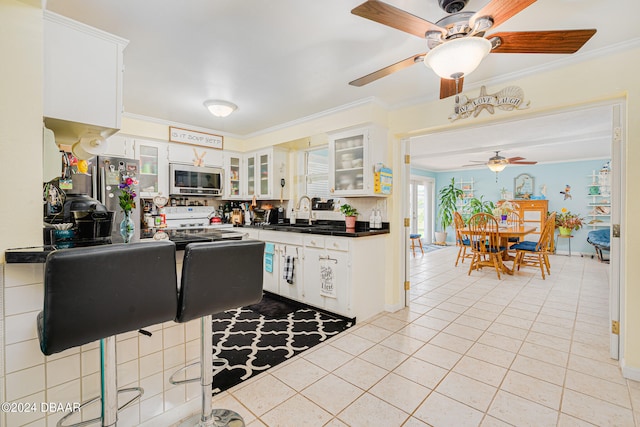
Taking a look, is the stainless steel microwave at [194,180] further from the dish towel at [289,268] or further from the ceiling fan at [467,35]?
the ceiling fan at [467,35]

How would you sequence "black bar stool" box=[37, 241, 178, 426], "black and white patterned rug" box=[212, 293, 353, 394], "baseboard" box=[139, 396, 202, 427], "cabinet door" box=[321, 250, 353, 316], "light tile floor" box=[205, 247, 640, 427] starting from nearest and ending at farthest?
"black bar stool" box=[37, 241, 178, 426] → "baseboard" box=[139, 396, 202, 427] → "light tile floor" box=[205, 247, 640, 427] → "black and white patterned rug" box=[212, 293, 353, 394] → "cabinet door" box=[321, 250, 353, 316]

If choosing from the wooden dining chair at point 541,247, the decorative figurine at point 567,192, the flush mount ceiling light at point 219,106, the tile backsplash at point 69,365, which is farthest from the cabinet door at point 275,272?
the decorative figurine at point 567,192

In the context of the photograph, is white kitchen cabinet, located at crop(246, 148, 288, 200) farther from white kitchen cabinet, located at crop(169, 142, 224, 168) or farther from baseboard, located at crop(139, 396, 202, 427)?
baseboard, located at crop(139, 396, 202, 427)

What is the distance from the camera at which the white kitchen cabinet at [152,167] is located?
3.78m

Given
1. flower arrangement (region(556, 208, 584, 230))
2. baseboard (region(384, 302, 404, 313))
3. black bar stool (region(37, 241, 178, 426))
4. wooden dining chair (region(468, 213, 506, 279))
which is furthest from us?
flower arrangement (region(556, 208, 584, 230))

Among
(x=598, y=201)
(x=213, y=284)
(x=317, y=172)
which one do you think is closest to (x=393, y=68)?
(x=213, y=284)

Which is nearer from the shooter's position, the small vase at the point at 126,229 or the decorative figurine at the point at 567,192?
the small vase at the point at 126,229

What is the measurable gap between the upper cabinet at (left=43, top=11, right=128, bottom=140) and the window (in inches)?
120

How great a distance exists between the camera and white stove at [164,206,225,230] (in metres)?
4.09

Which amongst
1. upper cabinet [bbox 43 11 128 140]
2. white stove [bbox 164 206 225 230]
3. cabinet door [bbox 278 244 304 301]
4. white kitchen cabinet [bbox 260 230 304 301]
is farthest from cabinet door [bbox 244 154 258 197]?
upper cabinet [bbox 43 11 128 140]

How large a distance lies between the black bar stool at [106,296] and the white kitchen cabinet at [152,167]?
10.1 ft

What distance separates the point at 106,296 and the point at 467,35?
→ 203cm

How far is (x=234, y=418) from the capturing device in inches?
62.9

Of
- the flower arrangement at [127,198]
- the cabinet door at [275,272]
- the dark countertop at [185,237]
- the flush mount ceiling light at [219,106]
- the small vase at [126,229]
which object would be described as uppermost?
the flush mount ceiling light at [219,106]
